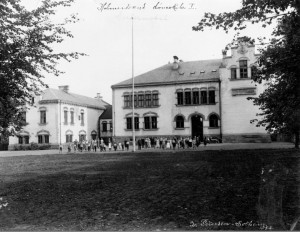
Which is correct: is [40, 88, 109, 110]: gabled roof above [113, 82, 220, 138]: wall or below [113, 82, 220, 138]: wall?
above

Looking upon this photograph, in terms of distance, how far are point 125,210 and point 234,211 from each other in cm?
249

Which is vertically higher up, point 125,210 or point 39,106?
point 39,106

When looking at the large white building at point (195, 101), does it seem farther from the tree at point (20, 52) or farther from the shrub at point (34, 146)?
the tree at point (20, 52)

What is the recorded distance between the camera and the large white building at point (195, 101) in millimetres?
45500

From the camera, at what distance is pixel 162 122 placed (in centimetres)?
4931

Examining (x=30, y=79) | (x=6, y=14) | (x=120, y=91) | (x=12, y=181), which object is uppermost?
(x=120, y=91)

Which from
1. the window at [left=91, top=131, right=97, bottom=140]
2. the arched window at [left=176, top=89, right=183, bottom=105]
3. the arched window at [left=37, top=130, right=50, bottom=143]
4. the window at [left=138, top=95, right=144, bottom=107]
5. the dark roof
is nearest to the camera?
the arched window at [left=176, top=89, right=183, bottom=105]

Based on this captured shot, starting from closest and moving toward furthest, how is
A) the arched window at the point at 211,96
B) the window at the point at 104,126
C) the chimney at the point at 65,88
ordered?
the arched window at the point at 211,96 < the chimney at the point at 65,88 < the window at the point at 104,126

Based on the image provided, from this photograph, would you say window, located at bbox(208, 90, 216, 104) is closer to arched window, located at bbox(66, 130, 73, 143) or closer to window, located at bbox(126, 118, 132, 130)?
window, located at bbox(126, 118, 132, 130)

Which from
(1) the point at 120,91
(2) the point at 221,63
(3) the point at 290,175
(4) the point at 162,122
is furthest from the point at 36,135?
(3) the point at 290,175

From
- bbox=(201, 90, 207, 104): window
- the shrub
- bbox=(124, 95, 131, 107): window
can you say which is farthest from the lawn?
the shrub

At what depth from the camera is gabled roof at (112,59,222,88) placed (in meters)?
48.0

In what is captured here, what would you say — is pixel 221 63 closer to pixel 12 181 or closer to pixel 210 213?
pixel 12 181
